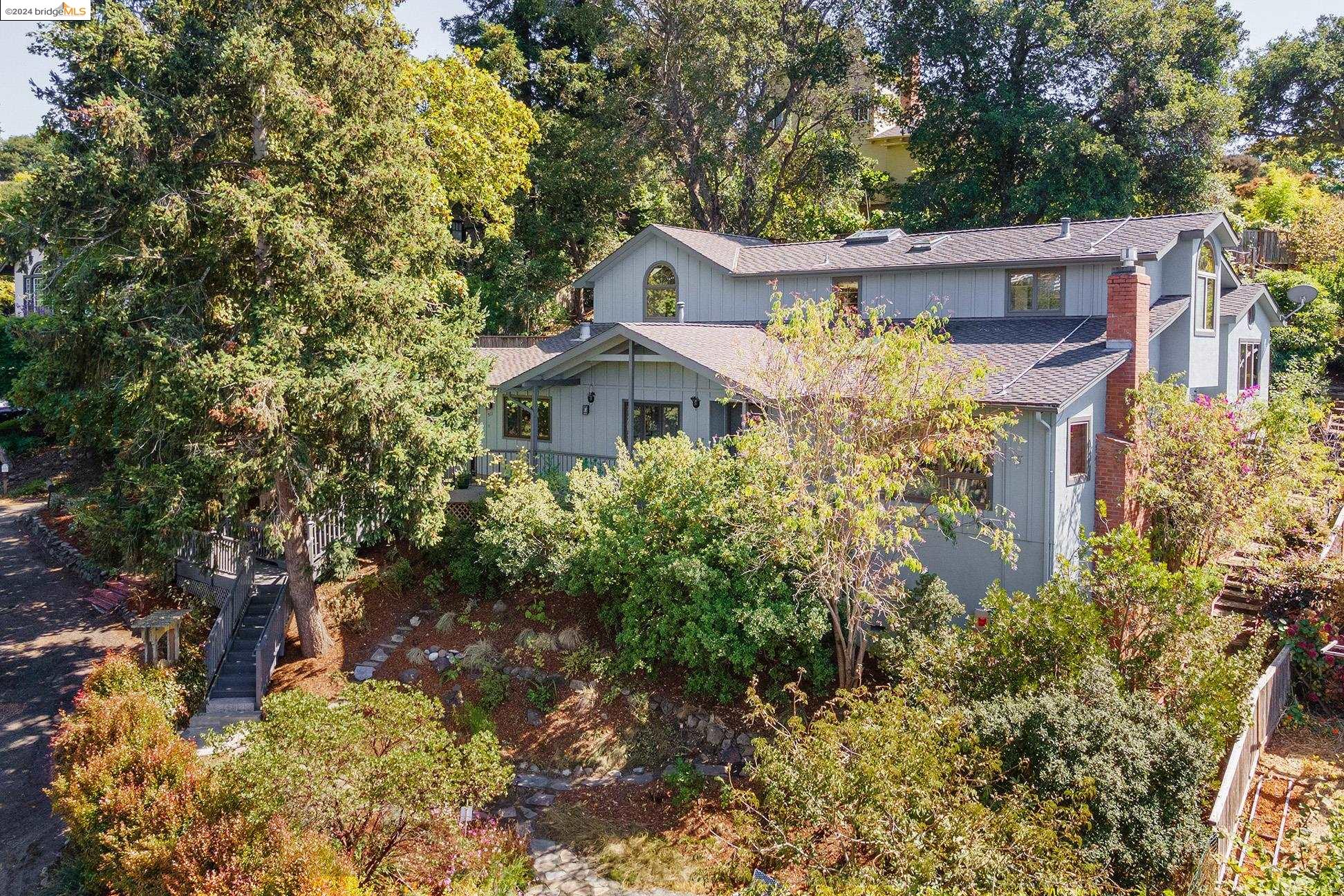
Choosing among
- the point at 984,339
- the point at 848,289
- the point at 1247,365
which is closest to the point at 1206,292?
the point at 984,339

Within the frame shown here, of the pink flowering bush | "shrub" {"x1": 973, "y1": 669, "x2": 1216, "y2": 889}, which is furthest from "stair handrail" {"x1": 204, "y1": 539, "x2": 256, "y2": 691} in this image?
the pink flowering bush

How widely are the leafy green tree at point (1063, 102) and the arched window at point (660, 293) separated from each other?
50.8 ft

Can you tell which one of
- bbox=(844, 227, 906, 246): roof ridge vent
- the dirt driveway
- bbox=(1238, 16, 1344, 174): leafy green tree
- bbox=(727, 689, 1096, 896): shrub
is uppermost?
bbox=(1238, 16, 1344, 174): leafy green tree

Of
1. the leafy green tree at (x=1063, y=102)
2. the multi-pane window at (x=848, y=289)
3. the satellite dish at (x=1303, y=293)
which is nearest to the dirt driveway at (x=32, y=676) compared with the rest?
the multi-pane window at (x=848, y=289)

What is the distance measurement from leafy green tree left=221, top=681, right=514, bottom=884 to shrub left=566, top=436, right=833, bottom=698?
3.95 metres

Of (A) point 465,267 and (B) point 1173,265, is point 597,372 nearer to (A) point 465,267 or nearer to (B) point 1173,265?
(B) point 1173,265

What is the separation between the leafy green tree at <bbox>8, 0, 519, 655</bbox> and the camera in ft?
46.1

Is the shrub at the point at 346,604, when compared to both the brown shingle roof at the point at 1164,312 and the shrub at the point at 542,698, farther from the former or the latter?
the brown shingle roof at the point at 1164,312

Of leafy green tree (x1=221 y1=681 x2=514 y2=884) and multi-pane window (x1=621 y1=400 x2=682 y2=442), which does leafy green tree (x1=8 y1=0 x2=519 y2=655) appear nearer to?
leafy green tree (x1=221 y1=681 x2=514 y2=884)

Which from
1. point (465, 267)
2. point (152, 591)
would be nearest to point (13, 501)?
point (152, 591)

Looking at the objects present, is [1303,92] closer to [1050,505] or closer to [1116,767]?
[1050,505]

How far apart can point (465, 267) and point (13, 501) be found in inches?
729

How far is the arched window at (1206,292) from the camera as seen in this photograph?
21125mm

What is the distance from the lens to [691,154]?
114ft
